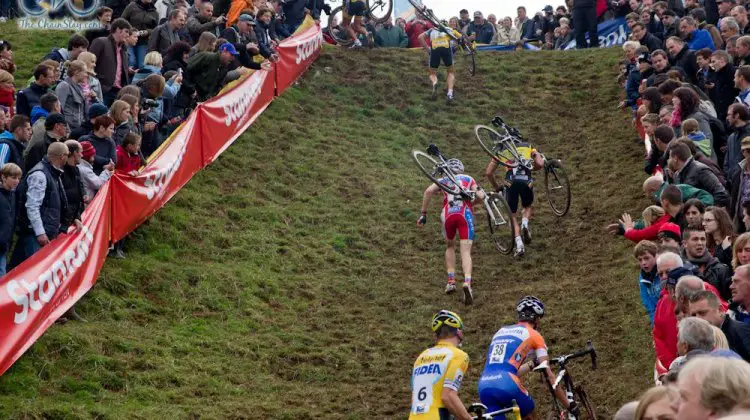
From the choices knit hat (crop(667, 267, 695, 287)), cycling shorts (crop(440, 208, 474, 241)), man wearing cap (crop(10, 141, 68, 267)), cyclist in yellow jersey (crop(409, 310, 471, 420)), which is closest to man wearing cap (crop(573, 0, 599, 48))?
cycling shorts (crop(440, 208, 474, 241))

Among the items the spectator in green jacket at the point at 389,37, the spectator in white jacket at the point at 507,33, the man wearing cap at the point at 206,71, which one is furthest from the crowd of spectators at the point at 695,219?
the spectator in white jacket at the point at 507,33

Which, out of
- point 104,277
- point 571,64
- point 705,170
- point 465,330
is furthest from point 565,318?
point 571,64

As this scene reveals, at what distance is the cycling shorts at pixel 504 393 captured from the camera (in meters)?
10.8

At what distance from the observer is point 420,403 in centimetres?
1005

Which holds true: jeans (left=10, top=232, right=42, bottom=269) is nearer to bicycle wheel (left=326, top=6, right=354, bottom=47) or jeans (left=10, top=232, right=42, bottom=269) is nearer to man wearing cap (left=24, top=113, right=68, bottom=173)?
man wearing cap (left=24, top=113, right=68, bottom=173)

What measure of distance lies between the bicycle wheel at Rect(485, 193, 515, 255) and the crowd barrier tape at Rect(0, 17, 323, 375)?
526cm

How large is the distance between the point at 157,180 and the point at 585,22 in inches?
615

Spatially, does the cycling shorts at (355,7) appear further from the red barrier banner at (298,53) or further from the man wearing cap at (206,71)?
the man wearing cap at (206,71)

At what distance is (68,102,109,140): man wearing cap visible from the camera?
1438 cm

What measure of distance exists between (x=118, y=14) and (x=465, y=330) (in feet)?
38.8

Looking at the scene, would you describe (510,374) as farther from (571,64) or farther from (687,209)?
(571,64)

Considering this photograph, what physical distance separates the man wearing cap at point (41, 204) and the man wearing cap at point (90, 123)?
165cm

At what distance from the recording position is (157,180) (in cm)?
1681

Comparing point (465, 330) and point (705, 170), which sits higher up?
point (705, 170)
